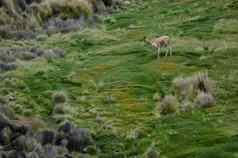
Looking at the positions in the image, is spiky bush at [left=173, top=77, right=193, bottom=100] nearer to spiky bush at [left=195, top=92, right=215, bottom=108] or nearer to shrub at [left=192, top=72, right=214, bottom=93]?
shrub at [left=192, top=72, right=214, bottom=93]

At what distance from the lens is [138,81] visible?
27.8 m

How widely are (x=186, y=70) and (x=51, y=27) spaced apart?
1735 centimetres

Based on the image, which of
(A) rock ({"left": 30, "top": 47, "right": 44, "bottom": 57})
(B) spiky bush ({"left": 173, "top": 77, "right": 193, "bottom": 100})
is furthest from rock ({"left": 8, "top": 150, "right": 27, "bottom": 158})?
(A) rock ({"left": 30, "top": 47, "right": 44, "bottom": 57})

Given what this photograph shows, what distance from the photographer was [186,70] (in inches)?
1166

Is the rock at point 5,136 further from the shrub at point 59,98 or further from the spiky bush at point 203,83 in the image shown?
the spiky bush at point 203,83

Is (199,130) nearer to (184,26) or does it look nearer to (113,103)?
(113,103)

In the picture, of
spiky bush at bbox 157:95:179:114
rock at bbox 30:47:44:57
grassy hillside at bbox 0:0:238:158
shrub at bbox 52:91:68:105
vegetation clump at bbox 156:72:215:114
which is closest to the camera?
grassy hillside at bbox 0:0:238:158

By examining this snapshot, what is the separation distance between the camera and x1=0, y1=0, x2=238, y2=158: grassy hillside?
746 inches

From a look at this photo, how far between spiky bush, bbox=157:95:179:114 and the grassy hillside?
0.41 meters

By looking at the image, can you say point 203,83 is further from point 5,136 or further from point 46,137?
point 5,136

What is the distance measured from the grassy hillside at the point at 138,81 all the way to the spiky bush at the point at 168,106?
0.41 metres

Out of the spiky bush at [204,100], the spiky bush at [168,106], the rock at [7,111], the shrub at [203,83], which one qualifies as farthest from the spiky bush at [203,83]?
the rock at [7,111]

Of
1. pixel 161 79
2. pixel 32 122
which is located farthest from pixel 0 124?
pixel 161 79

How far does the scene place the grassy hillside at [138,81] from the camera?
19.0 m
